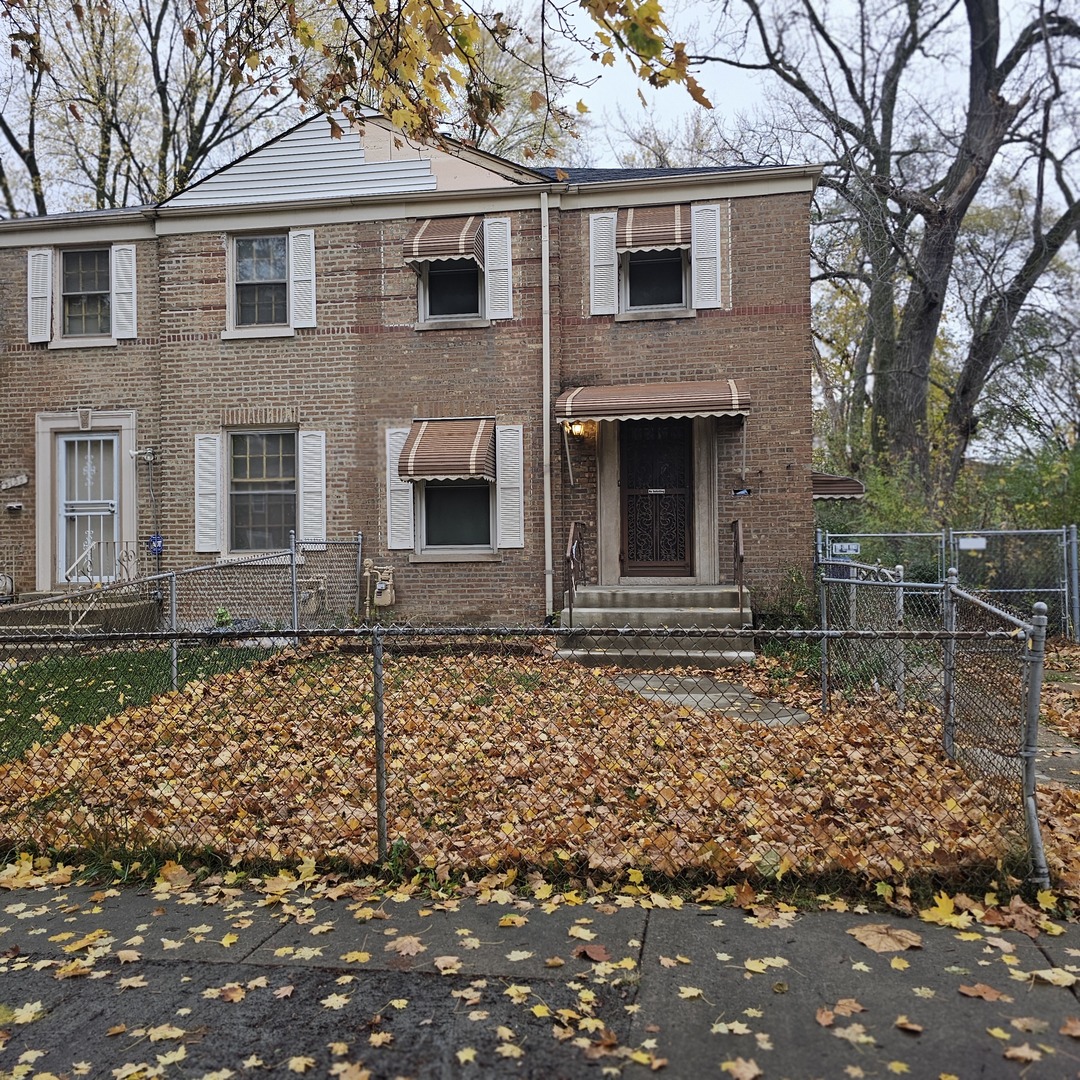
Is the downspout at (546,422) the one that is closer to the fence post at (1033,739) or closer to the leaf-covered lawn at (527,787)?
the leaf-covered lawn at (527,787)

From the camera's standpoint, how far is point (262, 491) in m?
12.7

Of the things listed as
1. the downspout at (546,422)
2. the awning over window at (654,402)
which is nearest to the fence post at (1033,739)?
the awning over window at (654,402)

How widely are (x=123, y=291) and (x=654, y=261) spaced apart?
791 centimetres

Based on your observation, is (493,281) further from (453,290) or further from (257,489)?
(257,489)

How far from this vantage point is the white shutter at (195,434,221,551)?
41.2 feet

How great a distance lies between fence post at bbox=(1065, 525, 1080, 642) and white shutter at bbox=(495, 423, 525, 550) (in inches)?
315

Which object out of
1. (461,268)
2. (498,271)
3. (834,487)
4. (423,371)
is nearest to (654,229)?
(498,271)

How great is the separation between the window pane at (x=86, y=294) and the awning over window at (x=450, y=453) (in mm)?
5437

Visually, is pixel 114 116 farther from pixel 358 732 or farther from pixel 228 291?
pixel 358 732

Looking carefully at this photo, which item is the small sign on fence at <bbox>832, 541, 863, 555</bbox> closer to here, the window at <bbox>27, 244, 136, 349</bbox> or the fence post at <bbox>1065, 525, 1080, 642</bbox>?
the fence post at <bbox>1065, 525, 1080, 642</bbox>

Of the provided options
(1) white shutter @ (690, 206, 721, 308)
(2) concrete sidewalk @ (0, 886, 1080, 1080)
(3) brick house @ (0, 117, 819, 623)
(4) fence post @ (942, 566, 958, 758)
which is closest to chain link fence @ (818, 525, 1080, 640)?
(3) brick house @ (0, 117, 819, 623)

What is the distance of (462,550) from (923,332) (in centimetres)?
1276

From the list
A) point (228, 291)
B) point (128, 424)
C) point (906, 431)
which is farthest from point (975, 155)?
point (128, 424)

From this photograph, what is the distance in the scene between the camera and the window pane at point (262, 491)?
12656 mm
